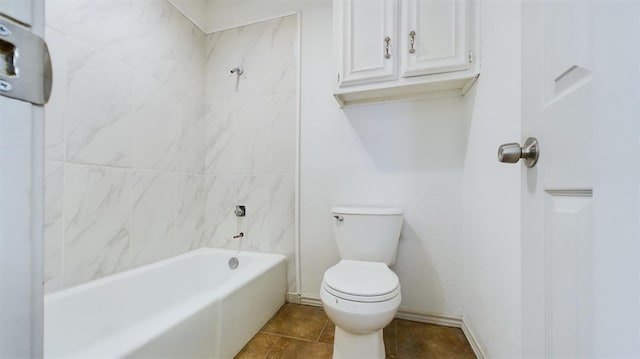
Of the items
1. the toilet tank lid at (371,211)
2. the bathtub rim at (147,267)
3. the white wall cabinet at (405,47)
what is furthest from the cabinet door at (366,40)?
the bathtub rim at (147,267)

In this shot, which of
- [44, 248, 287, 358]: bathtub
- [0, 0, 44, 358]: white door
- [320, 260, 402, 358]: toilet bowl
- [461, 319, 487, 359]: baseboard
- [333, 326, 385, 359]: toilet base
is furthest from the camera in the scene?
[461, 319, 487, 359]: baseboard

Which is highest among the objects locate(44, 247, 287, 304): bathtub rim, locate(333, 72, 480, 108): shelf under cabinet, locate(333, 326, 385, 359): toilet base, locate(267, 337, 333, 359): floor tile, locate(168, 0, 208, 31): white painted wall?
locate(168, 0, 208, 31): white painted wall

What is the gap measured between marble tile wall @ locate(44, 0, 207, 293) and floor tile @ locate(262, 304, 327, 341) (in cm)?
86

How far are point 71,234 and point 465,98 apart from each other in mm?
2203

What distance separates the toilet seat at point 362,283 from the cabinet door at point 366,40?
1043 millimetres

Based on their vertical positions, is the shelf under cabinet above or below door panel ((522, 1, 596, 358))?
above

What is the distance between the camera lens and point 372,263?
143cm

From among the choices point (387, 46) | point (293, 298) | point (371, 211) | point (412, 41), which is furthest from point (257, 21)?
point (293, 298)

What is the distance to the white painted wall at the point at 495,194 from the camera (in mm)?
949

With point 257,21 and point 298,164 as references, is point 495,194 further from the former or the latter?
point 257,21

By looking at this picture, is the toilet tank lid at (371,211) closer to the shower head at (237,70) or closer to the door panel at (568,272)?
the door panel at (568,272)

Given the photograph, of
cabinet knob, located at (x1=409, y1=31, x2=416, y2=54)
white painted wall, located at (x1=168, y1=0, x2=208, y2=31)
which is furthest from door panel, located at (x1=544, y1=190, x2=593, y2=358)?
white painted wall, located at (x1=168, y1=0, x2=208, y2=31)

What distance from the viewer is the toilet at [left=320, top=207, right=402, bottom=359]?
1056 mm

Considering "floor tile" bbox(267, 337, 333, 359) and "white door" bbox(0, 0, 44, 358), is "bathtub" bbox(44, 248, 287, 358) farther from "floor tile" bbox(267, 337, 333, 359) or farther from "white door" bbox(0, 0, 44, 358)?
"white door" bbox(0, 0, 44, 358)
